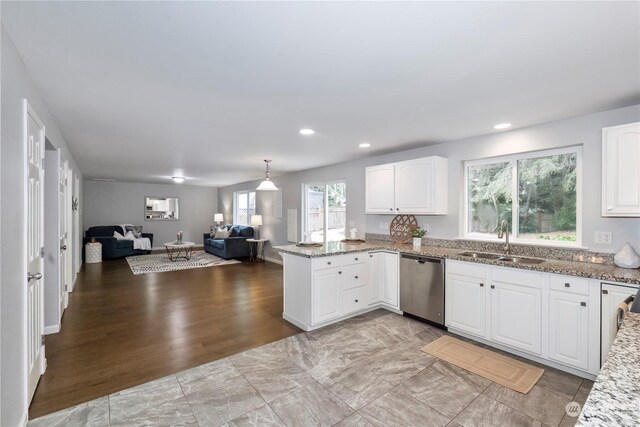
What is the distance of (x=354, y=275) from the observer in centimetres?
381

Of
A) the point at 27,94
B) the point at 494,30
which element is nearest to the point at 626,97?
the point at 494,30

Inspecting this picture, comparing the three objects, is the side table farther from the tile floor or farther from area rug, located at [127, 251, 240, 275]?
the tile floor

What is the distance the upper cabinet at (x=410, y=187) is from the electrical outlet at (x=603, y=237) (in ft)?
4.95

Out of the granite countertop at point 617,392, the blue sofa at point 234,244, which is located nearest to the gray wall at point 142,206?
the blue sofa at point 234,244

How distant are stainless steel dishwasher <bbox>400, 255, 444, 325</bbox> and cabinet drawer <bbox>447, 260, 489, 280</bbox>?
118mm

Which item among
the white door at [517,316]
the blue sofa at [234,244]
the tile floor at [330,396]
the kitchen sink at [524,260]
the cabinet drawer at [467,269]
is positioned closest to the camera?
the tile floor at [330,396]

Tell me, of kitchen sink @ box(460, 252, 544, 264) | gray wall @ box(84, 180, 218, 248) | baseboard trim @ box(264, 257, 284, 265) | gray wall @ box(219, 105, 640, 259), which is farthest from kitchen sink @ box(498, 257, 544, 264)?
gray wall @ box(84, 180, 218, 248)

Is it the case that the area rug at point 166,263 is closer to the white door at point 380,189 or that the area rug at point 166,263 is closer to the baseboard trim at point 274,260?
the baseboard trim at point 274,260

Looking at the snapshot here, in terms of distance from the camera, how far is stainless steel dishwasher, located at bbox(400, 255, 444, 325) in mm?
3455

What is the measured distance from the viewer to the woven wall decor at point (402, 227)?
174 inches

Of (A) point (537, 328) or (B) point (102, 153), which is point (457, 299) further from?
(B) point (102, 153)

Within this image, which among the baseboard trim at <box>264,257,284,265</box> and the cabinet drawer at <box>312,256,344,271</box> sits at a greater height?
the cabinet drawer at <box>312,256,344,271</box>

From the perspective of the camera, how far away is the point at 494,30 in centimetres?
160

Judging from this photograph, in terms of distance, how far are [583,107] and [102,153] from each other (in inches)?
255
